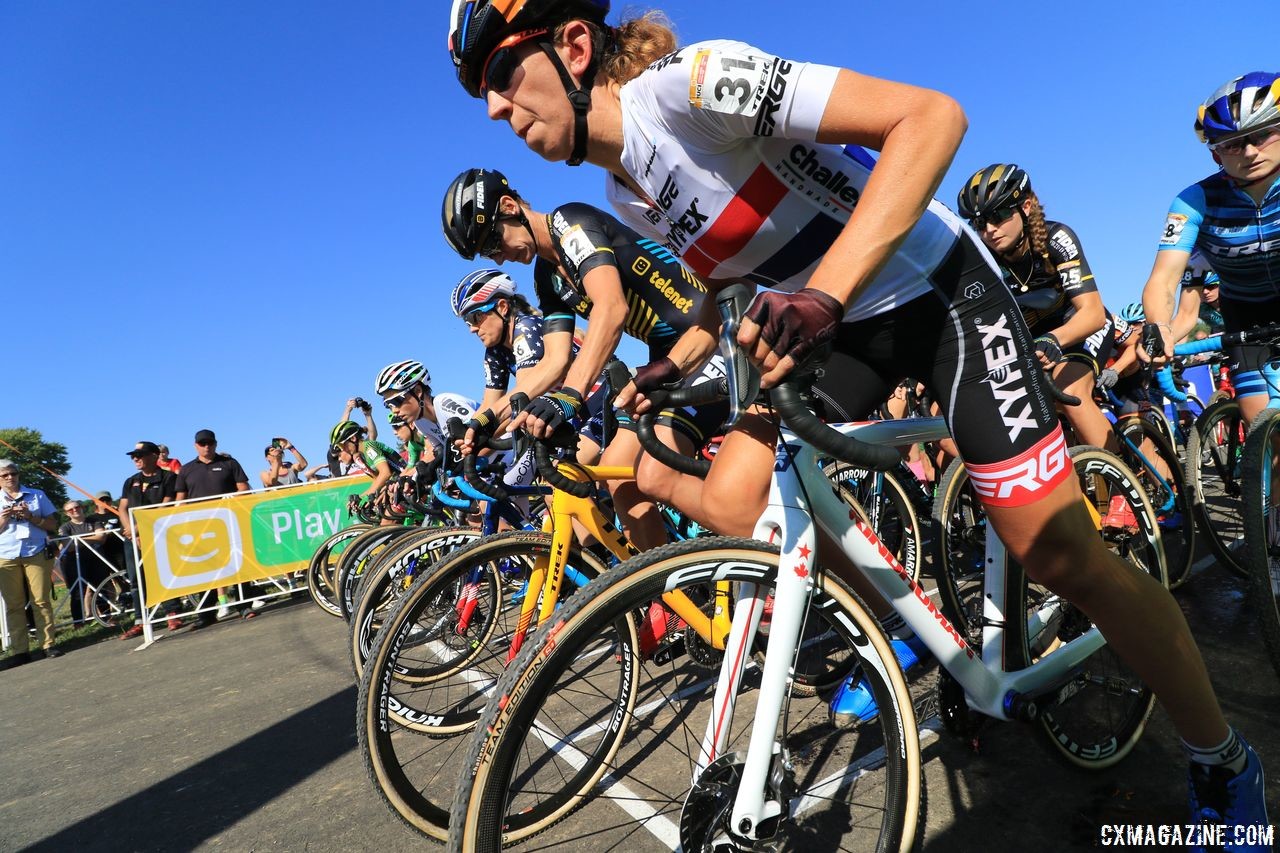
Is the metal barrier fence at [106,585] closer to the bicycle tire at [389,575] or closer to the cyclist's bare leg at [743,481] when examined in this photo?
the bicycle tire at [389,575]

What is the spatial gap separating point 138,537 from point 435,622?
8027mm

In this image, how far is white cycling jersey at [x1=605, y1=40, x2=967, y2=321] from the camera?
4.69ft

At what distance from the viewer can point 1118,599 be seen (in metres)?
1.75

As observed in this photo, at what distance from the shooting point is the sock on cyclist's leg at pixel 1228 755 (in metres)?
1.75

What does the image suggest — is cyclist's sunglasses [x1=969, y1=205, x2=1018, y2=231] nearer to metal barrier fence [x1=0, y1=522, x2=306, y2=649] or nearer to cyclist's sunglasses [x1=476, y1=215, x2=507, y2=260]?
cyclist's sunglasses [x1=476, y1=215, x2=507, y2=260]

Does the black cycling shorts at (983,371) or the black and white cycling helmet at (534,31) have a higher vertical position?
the black and white cycling helmet at (534,31)

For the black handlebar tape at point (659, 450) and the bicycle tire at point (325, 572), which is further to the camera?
the bicycle tire at point (325, 572)

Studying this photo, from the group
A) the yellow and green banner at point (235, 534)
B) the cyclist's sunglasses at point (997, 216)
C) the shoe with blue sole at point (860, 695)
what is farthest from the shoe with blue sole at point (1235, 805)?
the yellow and green banner at point (235, 534)

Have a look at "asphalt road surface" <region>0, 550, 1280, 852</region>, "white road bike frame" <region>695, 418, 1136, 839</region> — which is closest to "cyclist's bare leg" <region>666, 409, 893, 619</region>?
"white road bike frame" <region>695, 418, 1136, 839</region>

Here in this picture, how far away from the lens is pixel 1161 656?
5.77 ft

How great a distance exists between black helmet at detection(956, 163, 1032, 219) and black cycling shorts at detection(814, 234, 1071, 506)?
2.79m

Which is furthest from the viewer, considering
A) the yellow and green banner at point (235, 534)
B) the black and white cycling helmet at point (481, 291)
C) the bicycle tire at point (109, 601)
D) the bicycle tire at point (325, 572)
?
the bicycle tire at point (109, 601)

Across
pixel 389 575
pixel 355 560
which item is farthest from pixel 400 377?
pixel 389 575

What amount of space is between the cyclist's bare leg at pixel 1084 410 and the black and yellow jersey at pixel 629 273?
2.07m
